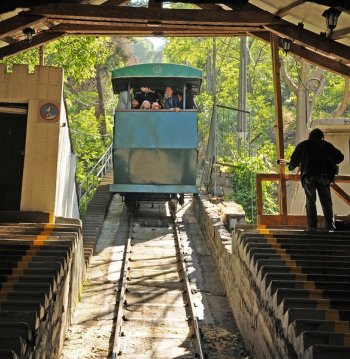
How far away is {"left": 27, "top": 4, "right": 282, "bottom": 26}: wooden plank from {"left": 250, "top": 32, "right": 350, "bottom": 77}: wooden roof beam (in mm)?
1002

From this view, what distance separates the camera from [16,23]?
29.4ft

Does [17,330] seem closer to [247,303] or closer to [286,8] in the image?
[247,303]

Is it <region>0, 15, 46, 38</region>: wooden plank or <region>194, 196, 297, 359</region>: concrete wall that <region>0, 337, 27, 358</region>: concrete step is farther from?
<region>0, 15, 46, 38</region>: wooden plank

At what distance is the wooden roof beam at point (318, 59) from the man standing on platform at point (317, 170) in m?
2.46

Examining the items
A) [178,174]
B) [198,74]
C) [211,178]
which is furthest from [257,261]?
[211,178]

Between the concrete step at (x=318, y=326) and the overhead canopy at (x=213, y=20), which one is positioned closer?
the concrete step at (x=318, y=326)

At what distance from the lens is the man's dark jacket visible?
838 centimetres

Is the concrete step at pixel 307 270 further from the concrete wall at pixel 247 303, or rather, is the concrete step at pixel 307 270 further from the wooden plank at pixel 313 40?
the wooden plank at pixel 313 40

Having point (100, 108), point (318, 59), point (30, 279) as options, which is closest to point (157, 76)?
point (318, 59)

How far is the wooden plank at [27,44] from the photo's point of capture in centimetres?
1056

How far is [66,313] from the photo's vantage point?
738 centimetres

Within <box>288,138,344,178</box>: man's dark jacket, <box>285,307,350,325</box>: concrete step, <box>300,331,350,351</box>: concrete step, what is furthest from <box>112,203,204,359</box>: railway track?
<box>300,331,350,351</box>: concrete step

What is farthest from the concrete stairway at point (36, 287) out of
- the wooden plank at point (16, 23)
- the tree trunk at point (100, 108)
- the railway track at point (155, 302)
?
the tree trunk at point (100, 108)

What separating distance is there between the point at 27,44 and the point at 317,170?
541 cm
